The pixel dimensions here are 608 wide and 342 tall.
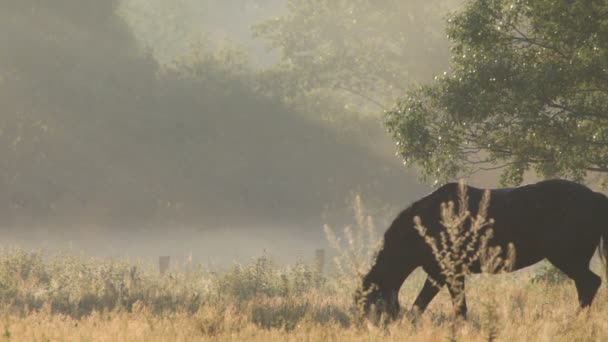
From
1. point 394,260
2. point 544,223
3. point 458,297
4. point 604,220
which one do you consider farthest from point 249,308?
point 604,220

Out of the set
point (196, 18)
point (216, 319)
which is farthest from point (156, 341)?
point (196, 18)

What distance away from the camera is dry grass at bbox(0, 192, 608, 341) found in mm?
9273

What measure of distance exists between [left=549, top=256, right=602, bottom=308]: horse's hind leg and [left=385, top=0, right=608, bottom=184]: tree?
3332mm

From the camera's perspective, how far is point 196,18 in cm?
8256

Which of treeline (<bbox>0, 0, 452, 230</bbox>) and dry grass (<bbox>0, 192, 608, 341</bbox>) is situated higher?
treeline (<bbox>0, 0, 452, 230</bbox>)

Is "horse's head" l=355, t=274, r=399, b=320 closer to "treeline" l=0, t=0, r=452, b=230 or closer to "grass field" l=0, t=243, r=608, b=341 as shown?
"grass field" l=0, t=243, r=608, b=341

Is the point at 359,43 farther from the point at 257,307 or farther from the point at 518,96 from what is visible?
the point at 257,307

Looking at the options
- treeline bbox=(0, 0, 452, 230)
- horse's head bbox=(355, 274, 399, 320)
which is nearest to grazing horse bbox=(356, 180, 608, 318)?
horse's head bbox=(355, 274, 399, 320)

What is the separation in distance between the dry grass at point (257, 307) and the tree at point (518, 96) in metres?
2.46

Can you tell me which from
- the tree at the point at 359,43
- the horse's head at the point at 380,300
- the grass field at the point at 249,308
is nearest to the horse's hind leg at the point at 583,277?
the grass field at the point at 249,308

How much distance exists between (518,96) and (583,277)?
4628 mm

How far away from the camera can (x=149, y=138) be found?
145 ft

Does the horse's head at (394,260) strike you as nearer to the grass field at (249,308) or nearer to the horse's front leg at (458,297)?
the grass field at (249,308)

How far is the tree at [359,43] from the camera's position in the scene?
53.2 meters
